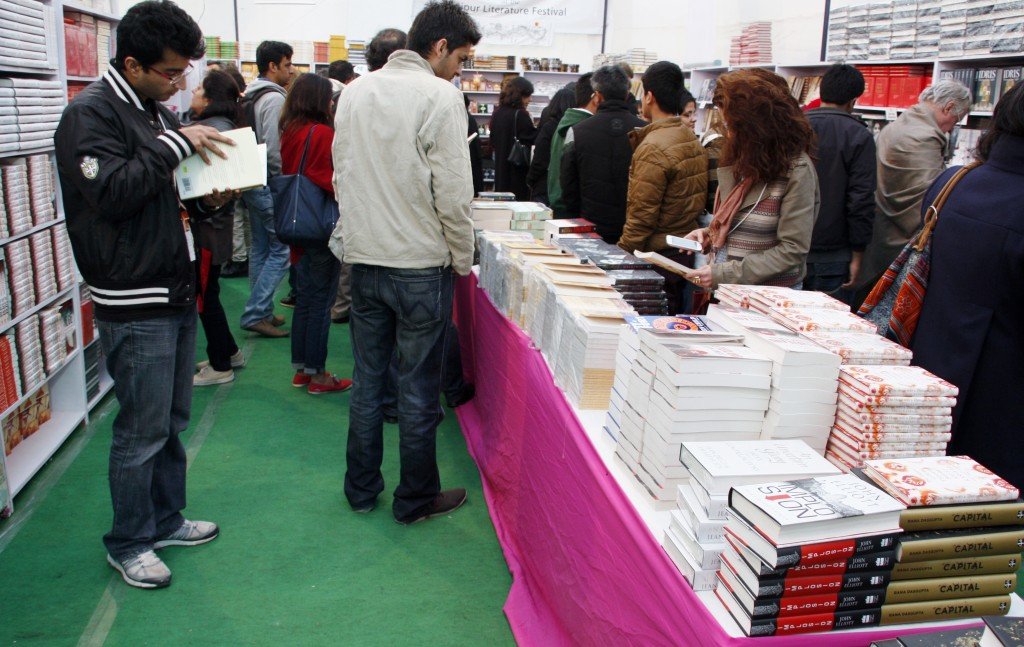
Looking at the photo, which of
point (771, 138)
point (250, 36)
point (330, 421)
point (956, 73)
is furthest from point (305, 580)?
point (250, 36)

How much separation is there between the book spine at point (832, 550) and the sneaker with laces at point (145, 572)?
2.15m

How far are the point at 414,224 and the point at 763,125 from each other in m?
1.22

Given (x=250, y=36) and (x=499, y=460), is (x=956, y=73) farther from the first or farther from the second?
(x=250, y=36)

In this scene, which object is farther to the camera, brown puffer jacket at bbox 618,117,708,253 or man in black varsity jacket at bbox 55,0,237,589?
brown puffer jacket at bbox 618,117,708,253

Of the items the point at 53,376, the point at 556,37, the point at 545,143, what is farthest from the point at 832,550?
the point at 556,37

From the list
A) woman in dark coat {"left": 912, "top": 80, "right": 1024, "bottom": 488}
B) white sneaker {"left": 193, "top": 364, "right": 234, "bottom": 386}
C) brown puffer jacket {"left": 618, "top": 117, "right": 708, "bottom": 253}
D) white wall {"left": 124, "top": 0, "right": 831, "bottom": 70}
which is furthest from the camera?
white wall {"left": 124, "top": 0, "right": 831, "bottom": 70}

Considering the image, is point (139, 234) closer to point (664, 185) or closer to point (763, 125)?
point (763, 125)

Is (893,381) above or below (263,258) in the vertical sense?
above

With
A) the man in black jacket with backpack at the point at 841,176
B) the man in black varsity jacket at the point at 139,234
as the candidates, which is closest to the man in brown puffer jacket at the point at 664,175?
the man in black jacket with backpack at the point at 841,176

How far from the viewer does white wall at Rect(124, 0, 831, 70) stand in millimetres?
9273

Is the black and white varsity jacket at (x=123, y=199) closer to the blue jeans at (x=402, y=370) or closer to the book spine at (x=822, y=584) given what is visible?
the blue jeans at (x=402, y=370)

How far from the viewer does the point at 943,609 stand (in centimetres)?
137

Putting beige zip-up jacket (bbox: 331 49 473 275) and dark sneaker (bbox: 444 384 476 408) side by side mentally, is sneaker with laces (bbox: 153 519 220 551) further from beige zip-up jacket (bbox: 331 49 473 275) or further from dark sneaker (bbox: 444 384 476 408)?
dark sneaker (bbox: 444 384 476 408)

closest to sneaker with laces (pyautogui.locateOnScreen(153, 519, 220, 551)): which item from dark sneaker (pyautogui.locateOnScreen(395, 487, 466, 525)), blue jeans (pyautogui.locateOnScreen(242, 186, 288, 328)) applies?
dark sneaker (pyautogui.locateOnScreen(395, 487, 466, 525))
